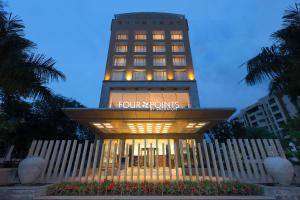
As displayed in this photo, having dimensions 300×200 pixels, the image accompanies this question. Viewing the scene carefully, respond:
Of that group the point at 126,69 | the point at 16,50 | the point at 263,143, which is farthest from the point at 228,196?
the point at 126,69

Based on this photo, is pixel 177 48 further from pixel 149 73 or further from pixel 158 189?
pixel 158 189

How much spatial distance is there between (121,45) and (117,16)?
7.60 metres

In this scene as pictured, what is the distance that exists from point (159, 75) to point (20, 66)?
17724 millimetres

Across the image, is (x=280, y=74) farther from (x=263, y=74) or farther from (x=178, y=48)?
(x=178, y=48)

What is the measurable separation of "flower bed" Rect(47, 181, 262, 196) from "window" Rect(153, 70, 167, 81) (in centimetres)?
1705

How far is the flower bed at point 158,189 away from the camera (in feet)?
19.2

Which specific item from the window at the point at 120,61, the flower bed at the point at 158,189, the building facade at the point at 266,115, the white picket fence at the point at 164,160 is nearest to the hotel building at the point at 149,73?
the window at the point at 120,61

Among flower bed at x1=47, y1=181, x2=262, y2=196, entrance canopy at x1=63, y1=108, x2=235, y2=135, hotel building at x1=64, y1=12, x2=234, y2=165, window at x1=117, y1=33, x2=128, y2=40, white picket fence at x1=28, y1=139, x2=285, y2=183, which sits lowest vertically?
flower bed at x1=47, y1=181, x2=262, y2=196

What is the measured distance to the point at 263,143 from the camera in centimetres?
772

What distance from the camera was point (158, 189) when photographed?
236 inches

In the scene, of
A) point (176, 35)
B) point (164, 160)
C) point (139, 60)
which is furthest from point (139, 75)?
point (164, 160)

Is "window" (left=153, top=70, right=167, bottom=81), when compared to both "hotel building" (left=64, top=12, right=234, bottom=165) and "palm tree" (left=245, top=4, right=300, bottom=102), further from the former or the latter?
"palm tree" (left=245, top=4, right=300, bottom=102)

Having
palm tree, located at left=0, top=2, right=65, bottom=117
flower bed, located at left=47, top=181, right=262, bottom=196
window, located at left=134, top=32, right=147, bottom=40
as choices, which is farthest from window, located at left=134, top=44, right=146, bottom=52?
flower bed, located at left=47, top=181, right=262, bottom=196

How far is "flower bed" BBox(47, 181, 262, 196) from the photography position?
231 inches
